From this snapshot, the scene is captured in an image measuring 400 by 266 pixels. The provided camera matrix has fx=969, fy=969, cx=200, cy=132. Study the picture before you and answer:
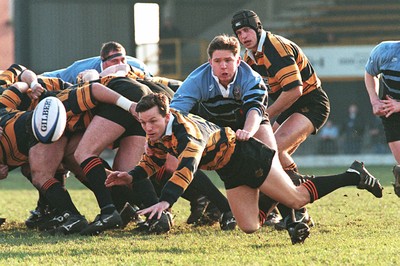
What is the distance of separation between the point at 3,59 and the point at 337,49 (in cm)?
1597

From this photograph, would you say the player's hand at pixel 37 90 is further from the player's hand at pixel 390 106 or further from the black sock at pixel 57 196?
the player's hand at pixel 390 106

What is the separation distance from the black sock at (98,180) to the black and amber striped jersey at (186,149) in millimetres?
1007

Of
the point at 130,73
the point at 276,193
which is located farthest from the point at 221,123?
the point at 130,73

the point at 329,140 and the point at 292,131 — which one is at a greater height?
the point at 292,131

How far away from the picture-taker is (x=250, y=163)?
6953mm

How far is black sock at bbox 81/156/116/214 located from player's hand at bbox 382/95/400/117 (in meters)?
A: 2.47

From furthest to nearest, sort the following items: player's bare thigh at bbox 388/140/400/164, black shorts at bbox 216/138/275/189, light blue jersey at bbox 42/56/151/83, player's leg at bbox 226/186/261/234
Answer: light blue jersey at bbox 42/56/151/83 → player's bare thigh at bbox 388/140/400/164 → player's leg at bbox 226/186/261/234 → black shorts at bbox 216/138/275/189

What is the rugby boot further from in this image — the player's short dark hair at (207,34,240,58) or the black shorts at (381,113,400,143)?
the player's short dark hair at (207,34,240,58)

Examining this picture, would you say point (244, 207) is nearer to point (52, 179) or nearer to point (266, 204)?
point (266, 204)

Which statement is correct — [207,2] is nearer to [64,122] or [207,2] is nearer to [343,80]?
[343,80]

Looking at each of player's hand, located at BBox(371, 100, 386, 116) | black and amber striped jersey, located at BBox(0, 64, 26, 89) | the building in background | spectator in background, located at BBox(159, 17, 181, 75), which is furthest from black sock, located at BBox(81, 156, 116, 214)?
the building in background

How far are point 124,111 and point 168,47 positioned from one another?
16927mm

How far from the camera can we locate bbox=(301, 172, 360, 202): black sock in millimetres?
7332

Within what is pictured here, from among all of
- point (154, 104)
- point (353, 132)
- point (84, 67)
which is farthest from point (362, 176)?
point (353, 132)
